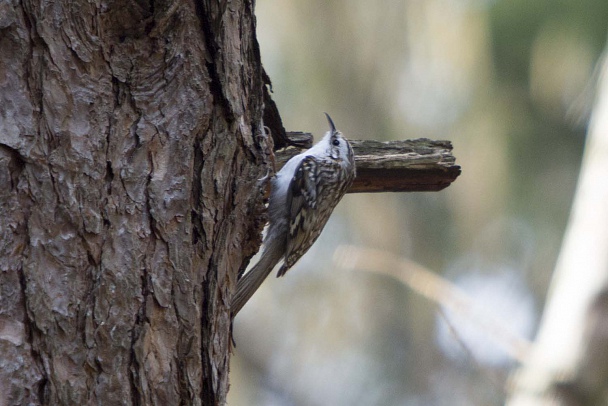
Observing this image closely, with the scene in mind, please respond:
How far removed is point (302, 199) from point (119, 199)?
174 cm

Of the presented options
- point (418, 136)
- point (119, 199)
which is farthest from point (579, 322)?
point (418, 136)

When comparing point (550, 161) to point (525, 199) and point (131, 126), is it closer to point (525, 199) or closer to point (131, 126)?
point (525, 199)

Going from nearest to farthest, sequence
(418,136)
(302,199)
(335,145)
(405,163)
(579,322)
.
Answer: (405,163) → (579,322) → (302,199) → (335,145) → (418,136)

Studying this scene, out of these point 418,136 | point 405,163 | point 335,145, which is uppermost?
point 405,163

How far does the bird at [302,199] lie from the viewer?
306 centimetres

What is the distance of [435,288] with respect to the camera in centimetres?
326

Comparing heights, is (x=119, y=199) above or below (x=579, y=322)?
above

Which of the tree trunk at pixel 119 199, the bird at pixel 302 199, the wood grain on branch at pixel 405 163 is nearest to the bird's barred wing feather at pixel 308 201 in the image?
the bird at pixel 302 199

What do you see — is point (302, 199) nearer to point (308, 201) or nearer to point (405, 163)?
point (308, 201)

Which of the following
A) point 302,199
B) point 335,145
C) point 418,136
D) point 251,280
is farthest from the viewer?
point 418,136

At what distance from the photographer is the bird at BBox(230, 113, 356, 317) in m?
3.06

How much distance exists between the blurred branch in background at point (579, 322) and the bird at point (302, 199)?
3.09 ft

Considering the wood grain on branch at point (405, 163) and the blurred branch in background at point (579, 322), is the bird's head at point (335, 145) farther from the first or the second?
the blurred branch in background at point (579, 322)

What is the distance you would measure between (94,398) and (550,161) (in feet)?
20.0
